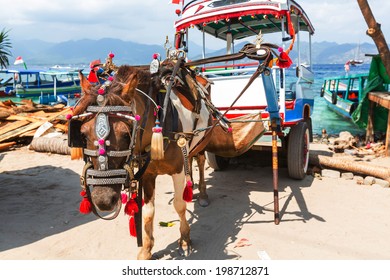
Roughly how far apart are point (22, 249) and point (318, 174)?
5278 mm

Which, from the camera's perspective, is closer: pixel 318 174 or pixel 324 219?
pixel 324 219

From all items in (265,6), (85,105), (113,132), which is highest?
(265,6)

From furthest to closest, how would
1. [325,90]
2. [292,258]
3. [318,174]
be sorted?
[325,90] < [318,174] < [292,258]

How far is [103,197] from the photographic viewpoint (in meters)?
2.12

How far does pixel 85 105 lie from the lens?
2281mm

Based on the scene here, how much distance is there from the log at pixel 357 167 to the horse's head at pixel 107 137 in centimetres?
519

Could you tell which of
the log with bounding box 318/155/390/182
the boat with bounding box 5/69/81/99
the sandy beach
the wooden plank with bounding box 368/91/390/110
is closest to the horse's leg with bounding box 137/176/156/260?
the sandy beach

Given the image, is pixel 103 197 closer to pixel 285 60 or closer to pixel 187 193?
pixel 187 193

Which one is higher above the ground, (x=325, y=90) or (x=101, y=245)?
(x=325, y=90)

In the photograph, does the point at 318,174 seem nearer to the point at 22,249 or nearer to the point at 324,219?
the point at 324,219

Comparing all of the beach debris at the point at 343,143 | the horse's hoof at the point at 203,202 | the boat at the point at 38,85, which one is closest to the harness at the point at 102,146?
the horse's hoof at the point at 203,202

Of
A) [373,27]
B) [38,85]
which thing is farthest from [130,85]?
[38,85]

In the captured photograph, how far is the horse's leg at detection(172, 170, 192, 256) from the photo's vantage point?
11.0ft

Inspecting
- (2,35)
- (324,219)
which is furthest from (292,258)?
(2,35)
